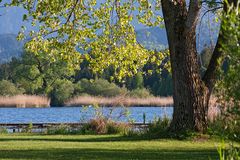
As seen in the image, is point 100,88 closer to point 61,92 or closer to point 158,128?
point 61,92

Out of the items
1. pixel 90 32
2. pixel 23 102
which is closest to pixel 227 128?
pixel 90 32

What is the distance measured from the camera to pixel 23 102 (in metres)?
67.3

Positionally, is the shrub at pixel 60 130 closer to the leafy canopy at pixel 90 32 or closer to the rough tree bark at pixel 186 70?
the leafy canopy at pixel 90 32

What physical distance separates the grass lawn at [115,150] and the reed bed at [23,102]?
1885 inches

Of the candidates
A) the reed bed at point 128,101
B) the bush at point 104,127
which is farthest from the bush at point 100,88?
the bush at point 104,127

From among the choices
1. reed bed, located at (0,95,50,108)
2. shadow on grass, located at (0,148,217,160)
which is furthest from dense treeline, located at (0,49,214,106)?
shadow on grass, located at (0,148,217,160)

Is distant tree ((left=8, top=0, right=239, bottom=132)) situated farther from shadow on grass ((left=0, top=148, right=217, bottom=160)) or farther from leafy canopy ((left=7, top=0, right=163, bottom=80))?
shadow on grass ((left=0, top=148, right=217, bottom=160))

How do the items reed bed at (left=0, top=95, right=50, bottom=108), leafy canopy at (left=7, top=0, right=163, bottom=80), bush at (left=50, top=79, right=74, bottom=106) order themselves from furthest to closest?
bush at (left=50, top=79, right=74, bottom=106) < reed bed at (left=0, top=95, right=50, bottom=108) < leafy canopy at (left=7, top=0, right=163, bottom=80)

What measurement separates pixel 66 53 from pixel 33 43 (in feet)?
3.80

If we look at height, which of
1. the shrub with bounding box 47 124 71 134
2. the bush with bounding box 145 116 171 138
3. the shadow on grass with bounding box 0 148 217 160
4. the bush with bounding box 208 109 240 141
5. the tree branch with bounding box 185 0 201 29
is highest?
the tree branch with bounding box 185 0 201 29

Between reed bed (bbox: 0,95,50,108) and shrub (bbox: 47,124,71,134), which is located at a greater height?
reed bed (bbox: 0,95,50,108)

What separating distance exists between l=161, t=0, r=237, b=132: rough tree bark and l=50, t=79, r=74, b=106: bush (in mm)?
58361

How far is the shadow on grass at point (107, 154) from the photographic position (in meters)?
14.2

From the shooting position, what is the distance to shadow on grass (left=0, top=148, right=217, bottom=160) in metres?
14.2
